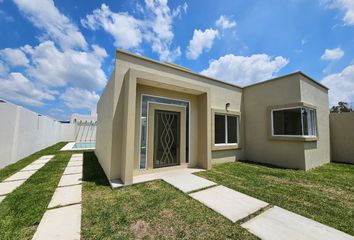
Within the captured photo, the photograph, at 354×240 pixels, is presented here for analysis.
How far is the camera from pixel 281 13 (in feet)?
27.0

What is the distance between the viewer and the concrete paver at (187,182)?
5.15 m

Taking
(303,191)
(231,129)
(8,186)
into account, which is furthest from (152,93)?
(303,191)

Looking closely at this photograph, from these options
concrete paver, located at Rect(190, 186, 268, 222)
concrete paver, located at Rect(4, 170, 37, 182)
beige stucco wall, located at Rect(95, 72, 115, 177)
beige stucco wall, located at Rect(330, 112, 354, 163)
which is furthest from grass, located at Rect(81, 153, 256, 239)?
beige stucco wall, located at Rect(330, 112, 354, 163)

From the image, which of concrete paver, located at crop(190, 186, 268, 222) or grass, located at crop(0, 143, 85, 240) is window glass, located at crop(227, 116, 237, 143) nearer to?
concrete paver, located at crop(190, 186, 268, 222)

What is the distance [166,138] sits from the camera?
7.36 m

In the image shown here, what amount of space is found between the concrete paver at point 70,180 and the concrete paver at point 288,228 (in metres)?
5.91

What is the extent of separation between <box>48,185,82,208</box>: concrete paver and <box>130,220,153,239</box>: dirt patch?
215cm

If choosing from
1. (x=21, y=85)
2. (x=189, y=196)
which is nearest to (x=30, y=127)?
(x=189, y=196)

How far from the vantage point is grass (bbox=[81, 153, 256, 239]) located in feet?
9.14

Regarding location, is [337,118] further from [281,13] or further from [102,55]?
[102,55]

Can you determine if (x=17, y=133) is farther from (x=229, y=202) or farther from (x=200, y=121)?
(x=229, y=202)

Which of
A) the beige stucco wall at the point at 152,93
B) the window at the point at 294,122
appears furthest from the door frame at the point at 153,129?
the window at the point at 294,122

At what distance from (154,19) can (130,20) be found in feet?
4.68

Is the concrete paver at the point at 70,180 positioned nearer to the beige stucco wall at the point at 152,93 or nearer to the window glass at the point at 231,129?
the beige stucco wall at the point at 152,93
